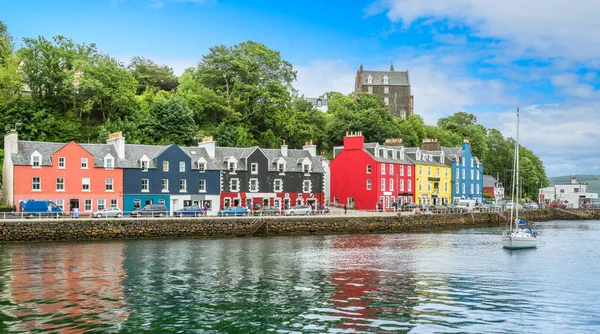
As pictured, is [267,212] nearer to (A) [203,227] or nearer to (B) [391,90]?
(A) [203,227]

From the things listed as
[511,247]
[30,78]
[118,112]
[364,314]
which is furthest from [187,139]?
[364,314]

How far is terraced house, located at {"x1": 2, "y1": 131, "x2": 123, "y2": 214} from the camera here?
57.4 meters

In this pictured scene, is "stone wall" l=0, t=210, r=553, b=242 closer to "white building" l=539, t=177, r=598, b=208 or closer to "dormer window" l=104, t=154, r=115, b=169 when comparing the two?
"dormer window" l=104, t=154, r=115, b=169

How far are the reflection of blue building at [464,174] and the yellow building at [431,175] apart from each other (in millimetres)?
1598

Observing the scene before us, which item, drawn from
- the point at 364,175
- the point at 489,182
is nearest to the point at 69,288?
the point at 364,175

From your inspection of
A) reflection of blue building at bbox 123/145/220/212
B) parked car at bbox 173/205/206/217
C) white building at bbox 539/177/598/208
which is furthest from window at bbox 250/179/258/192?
white building at bbox 539/177/598/208

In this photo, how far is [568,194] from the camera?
463 feet

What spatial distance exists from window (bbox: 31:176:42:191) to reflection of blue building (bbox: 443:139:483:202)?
60530 mm

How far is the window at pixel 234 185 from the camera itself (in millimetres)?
69812

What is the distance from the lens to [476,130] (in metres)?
127

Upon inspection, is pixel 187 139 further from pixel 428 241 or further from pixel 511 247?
pixel 511 247

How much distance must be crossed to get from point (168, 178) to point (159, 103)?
45.4 feet

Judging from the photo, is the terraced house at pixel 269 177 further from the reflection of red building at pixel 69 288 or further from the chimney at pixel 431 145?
the chimney at pixel 431 145

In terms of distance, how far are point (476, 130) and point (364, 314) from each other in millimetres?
108244
